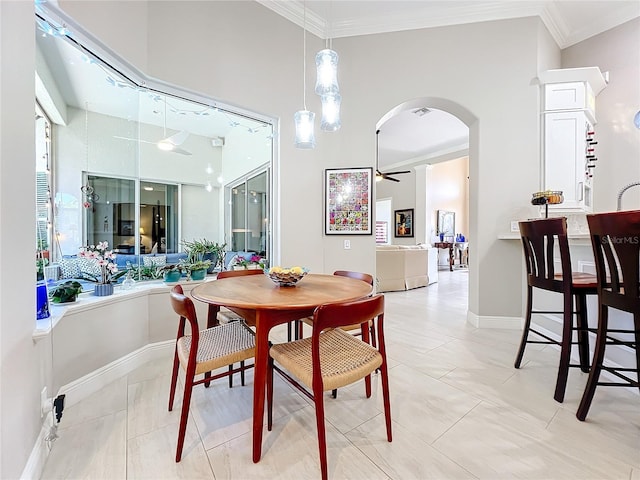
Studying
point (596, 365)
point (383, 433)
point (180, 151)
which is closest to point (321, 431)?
point (383, 433)

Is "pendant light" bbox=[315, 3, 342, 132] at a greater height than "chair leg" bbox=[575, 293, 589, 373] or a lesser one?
greater

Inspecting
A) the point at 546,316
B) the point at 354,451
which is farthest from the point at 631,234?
the point at 546,316

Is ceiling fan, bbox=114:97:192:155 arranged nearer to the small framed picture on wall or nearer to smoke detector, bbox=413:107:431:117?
smoke detector, bbox=413:107:431:117

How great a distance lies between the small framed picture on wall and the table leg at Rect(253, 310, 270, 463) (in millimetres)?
7710

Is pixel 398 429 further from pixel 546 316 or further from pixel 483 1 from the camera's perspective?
pixel 483 1

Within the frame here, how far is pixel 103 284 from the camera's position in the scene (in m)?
2.15

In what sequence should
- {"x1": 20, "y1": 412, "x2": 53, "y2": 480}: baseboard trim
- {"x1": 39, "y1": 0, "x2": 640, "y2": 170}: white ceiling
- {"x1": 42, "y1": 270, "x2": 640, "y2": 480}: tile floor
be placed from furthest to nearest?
{"x1": 39, "y1": 0, "x2": 640, "y2": 170}: white ceiling < {"x1": 42, "y1": 270, "x2": 640, "y2": 480}: tile floor < {"x1": 20, "y1": 412, "x2": 53, "y2": 480}: baseboard trim

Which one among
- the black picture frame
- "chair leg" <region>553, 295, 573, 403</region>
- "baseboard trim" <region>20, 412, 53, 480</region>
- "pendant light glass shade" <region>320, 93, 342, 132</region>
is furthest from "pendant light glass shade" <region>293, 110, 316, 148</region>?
the black picture frame

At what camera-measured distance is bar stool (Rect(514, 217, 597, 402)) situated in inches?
70.7

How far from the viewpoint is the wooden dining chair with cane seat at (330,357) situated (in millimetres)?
1180

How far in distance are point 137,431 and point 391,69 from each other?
3894 millimetres

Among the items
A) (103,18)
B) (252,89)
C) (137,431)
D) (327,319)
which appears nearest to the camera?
(327,319)

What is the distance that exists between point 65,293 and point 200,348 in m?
1.13

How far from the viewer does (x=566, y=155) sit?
307 cm
